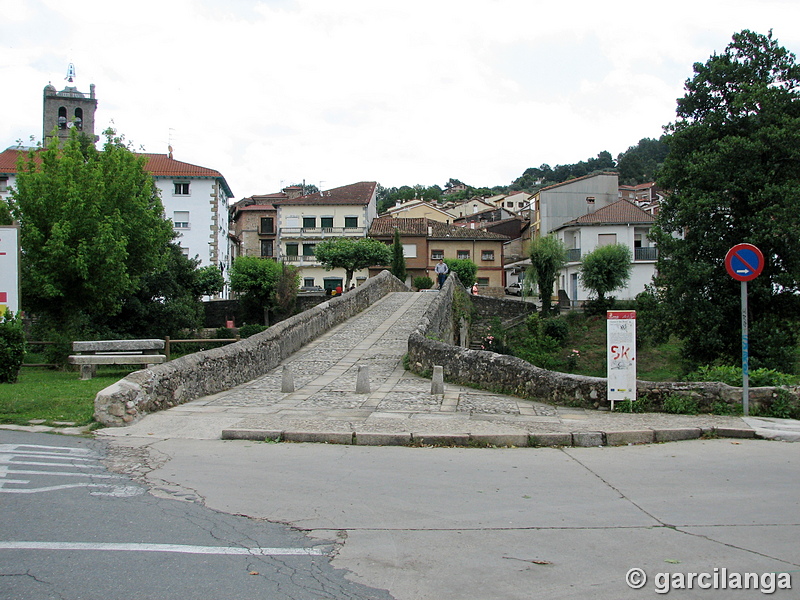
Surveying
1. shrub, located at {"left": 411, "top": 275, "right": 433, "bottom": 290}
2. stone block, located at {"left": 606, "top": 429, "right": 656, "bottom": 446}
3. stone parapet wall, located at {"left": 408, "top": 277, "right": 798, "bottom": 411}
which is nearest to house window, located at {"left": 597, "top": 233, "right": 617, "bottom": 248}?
shrub, located at {"left": 411, "top": 275, "right": 433, "bottom": 290}

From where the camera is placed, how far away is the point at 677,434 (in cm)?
894

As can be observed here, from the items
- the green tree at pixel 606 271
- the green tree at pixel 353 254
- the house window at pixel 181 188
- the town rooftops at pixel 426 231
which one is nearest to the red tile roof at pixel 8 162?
the house window at pixel 181 188

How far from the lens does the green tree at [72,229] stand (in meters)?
20.9

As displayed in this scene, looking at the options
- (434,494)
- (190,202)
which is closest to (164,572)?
(434,494)

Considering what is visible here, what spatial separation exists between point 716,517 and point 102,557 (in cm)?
476

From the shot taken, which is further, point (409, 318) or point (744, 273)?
point (409, 318)

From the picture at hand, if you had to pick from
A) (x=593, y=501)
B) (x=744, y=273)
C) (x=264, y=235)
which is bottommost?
(x=593, y=501)

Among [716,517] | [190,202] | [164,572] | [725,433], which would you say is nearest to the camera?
[164,572]

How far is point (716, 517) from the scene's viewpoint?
5.51 metres

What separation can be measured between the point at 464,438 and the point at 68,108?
60.6 metres

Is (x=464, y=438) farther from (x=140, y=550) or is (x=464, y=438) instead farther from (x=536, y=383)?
(x=140, y=550)

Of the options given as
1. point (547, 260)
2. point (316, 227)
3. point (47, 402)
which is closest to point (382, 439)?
point (47, 402)

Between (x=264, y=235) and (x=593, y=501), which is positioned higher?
(x=264, y=235)

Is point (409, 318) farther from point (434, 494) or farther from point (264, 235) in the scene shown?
point (264, 235)
